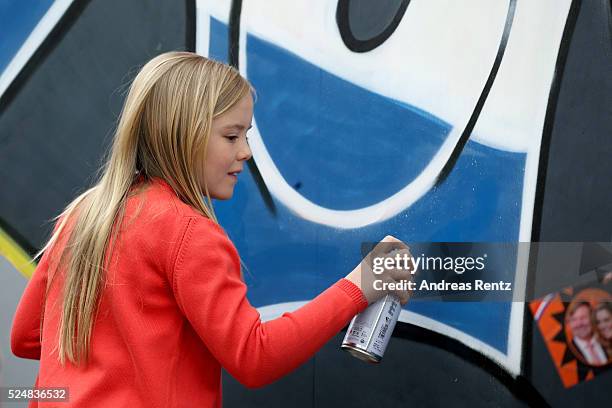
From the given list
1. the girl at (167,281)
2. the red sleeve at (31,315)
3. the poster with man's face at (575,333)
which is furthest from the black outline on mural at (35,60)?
the poster with man's face at (575,333)

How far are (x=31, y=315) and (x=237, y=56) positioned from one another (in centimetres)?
125

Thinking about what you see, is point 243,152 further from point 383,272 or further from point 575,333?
point 575,333

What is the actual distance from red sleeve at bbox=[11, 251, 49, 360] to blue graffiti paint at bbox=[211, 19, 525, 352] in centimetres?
100

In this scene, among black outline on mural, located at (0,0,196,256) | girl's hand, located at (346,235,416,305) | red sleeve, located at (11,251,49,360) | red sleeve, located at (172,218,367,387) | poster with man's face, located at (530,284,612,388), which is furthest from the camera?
black outline on mural, located at (0,0,196,256)

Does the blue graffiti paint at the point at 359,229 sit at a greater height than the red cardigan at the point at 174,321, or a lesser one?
lesser

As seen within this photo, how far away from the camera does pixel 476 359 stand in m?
2.52

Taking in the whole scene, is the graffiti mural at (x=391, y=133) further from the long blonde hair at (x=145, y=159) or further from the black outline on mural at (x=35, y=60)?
the long blonde hair at (x=145, y=159)

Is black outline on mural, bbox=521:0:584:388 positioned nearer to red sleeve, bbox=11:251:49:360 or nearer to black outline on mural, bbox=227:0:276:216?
black outline on mural, bbox=227:0:276:216

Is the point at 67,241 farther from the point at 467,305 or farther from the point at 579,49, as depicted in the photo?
the point at 579,49

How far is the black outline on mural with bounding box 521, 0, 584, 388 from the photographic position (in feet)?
7.98

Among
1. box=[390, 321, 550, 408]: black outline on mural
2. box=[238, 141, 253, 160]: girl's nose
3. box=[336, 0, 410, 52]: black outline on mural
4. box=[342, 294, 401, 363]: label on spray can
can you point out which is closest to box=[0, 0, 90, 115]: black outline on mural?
box=[336, 0, 410, 52]: black outline on mural

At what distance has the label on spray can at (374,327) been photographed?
1680mm

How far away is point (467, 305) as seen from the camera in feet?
8.23

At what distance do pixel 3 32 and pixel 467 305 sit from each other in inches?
72.7
